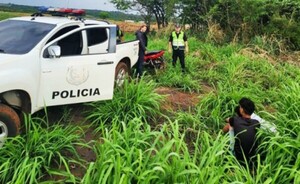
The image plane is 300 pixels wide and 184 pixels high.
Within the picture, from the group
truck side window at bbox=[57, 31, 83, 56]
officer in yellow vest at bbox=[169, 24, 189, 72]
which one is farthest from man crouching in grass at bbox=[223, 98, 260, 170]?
officer in yellow vest at bbox=[169, 24, 189, 72]

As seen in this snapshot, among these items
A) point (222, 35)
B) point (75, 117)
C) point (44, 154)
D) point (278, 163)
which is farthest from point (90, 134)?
point (222, 35)

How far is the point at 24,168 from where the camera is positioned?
3.72 metres

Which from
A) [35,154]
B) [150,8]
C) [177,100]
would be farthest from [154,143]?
[150,8]

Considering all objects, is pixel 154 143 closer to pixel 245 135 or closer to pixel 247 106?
pixel 245 135

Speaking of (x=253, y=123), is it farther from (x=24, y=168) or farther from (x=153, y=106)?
(x=24, y=168)

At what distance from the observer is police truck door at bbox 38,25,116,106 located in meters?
5.02

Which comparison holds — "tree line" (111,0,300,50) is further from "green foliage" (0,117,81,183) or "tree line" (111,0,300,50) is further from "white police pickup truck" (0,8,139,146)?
"green foliage" (0,117,81,183)

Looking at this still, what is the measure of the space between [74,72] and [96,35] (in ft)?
5.52

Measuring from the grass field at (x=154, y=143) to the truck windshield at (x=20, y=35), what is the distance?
3.47 ft

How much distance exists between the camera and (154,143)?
3.76 m

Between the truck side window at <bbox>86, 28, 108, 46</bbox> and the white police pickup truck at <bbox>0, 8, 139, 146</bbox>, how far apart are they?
0.17ft

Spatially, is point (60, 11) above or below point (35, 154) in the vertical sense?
above

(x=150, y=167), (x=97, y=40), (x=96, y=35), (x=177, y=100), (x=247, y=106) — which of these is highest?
(x=96, y=35)

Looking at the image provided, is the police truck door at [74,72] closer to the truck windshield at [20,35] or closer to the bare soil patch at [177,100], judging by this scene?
the truck windshield at [20,35]
